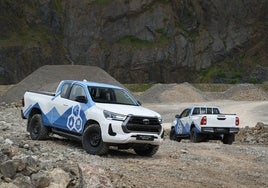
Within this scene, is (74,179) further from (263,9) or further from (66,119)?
(263,9)

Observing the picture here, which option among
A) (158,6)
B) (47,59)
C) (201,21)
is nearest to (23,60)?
(47,59)

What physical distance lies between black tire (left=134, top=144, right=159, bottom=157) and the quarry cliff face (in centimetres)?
9575

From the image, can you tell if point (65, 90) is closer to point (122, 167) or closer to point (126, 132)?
point (126, 132)

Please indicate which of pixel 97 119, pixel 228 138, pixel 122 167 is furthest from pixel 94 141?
pixel 228 138

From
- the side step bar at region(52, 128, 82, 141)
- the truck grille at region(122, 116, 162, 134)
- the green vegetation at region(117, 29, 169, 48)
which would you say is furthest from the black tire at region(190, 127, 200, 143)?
the green vegetation at region(117, 29, 169, 48)

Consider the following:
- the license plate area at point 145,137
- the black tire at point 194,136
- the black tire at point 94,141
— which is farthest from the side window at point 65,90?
the black tire at point 194,136

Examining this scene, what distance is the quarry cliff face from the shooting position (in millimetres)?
111062

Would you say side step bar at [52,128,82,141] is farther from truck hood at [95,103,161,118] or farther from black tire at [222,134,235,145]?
black tire at [222,134,235,145]

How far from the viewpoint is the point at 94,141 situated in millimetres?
12305

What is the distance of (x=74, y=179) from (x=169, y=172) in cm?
242

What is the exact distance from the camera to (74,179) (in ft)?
28.3

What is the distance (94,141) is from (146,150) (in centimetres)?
167

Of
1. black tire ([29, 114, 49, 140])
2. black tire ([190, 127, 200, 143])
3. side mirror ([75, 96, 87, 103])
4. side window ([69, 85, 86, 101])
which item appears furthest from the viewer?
black tire ([190, 127, 200, 143])

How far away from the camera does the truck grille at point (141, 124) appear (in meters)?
11.9
